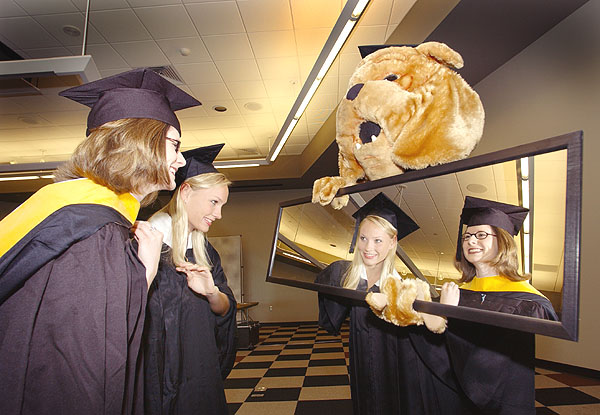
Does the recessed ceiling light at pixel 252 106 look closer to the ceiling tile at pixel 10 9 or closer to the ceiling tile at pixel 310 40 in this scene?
the ceiling tile at pixel 310 40

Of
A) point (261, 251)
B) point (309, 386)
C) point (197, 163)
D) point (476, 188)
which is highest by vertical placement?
point (197, 163)

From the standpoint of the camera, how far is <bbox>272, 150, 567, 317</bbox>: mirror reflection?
2.53 feet

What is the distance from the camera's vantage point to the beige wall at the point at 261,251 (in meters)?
9.90

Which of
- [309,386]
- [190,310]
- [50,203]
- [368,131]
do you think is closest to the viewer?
[50,203]

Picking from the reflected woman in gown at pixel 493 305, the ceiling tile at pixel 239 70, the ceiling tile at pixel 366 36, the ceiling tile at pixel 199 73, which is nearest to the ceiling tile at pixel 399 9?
the ceiling tile at pixel 366 36

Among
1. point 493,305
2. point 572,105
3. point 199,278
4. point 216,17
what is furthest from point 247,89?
point 493,305

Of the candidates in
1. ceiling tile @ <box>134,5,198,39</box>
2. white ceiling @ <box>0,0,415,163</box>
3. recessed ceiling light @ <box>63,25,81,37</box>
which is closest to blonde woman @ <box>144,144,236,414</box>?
white ceiling @ <box>0,0,415,163</box>

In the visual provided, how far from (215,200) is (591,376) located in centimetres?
407

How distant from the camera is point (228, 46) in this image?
174 inches

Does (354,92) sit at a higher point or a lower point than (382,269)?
higher

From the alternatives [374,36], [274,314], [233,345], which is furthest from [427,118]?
[274,314]

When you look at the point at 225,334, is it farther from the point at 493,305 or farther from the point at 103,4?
the point at 103,4

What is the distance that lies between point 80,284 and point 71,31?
416 cm

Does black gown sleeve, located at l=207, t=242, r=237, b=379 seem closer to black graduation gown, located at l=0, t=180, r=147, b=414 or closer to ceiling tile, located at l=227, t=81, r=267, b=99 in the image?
black graduation gown, located at l=0, t=180, r=147, b=414
